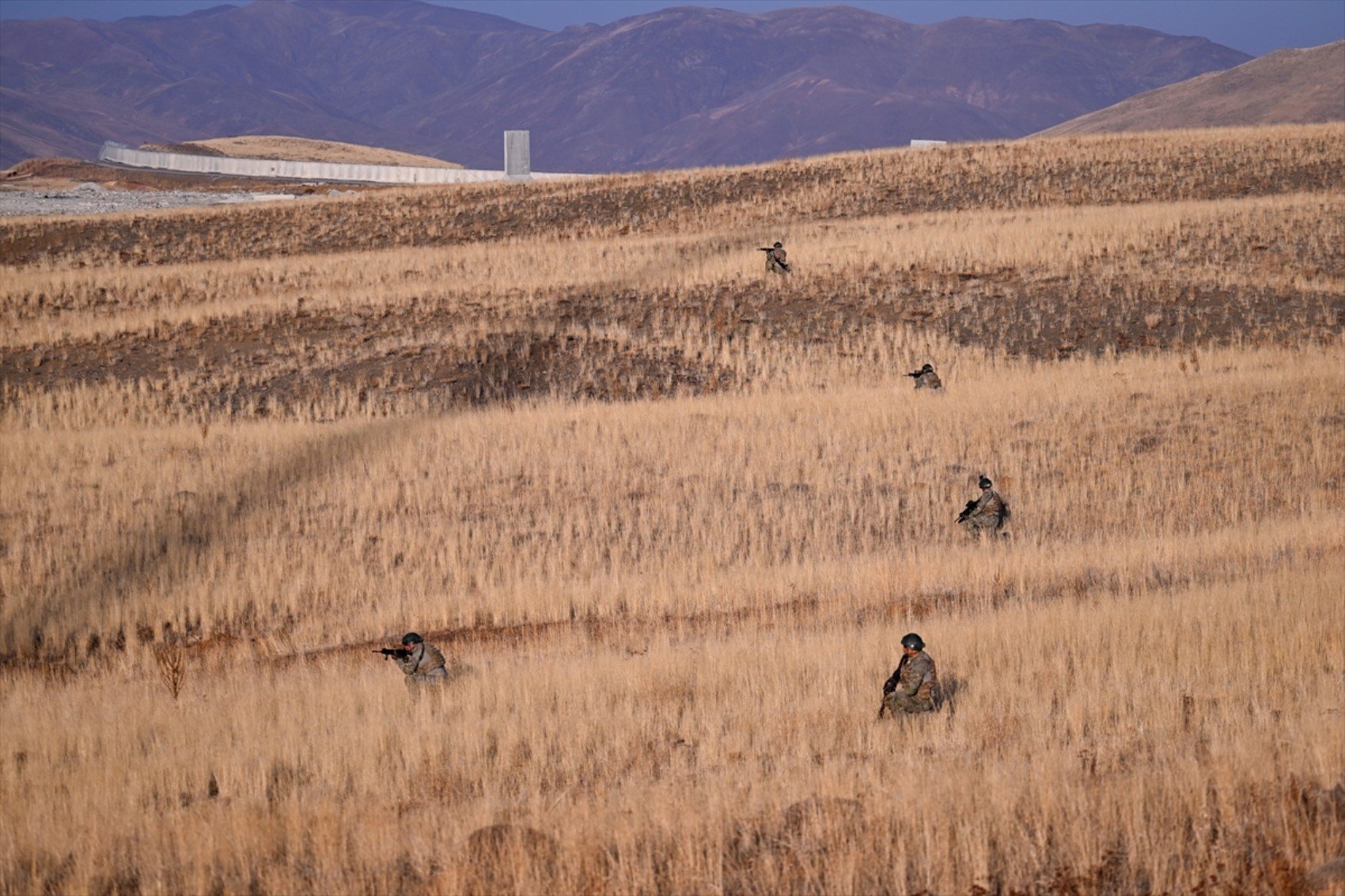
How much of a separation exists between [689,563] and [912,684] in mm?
5703

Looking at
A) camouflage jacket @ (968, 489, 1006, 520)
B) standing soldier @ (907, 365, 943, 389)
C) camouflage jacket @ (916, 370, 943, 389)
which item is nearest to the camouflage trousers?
camouflage jacket @ (968, 489, 1006, 520)

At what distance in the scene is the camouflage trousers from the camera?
27.1ft

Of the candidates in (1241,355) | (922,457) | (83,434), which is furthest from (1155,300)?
(83,434)

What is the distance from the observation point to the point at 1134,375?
71.8ft

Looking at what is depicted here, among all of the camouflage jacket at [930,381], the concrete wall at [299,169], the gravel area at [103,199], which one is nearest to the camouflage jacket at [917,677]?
the camouflage jacket at [930,381]

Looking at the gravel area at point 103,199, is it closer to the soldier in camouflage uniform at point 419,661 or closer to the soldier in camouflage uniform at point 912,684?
the soldier in camouflage uniform at point 419,661

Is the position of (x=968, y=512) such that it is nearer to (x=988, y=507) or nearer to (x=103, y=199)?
(x=988, y=507)

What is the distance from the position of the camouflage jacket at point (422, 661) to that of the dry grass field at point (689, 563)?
21 cm

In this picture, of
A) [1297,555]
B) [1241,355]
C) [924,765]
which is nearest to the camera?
[924,765]

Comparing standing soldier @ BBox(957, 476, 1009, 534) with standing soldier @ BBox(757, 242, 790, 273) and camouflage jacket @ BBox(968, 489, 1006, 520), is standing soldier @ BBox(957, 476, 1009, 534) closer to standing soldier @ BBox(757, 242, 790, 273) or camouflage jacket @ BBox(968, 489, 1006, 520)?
camouflage jacket @ BBox(968, 489, 1006, 520)

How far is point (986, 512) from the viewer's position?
1396cm

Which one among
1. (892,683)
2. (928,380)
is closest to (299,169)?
(928,380)

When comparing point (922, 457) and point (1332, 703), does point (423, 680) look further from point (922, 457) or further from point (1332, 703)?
point (922, 457)

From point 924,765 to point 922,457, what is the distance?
10753 millimetres
